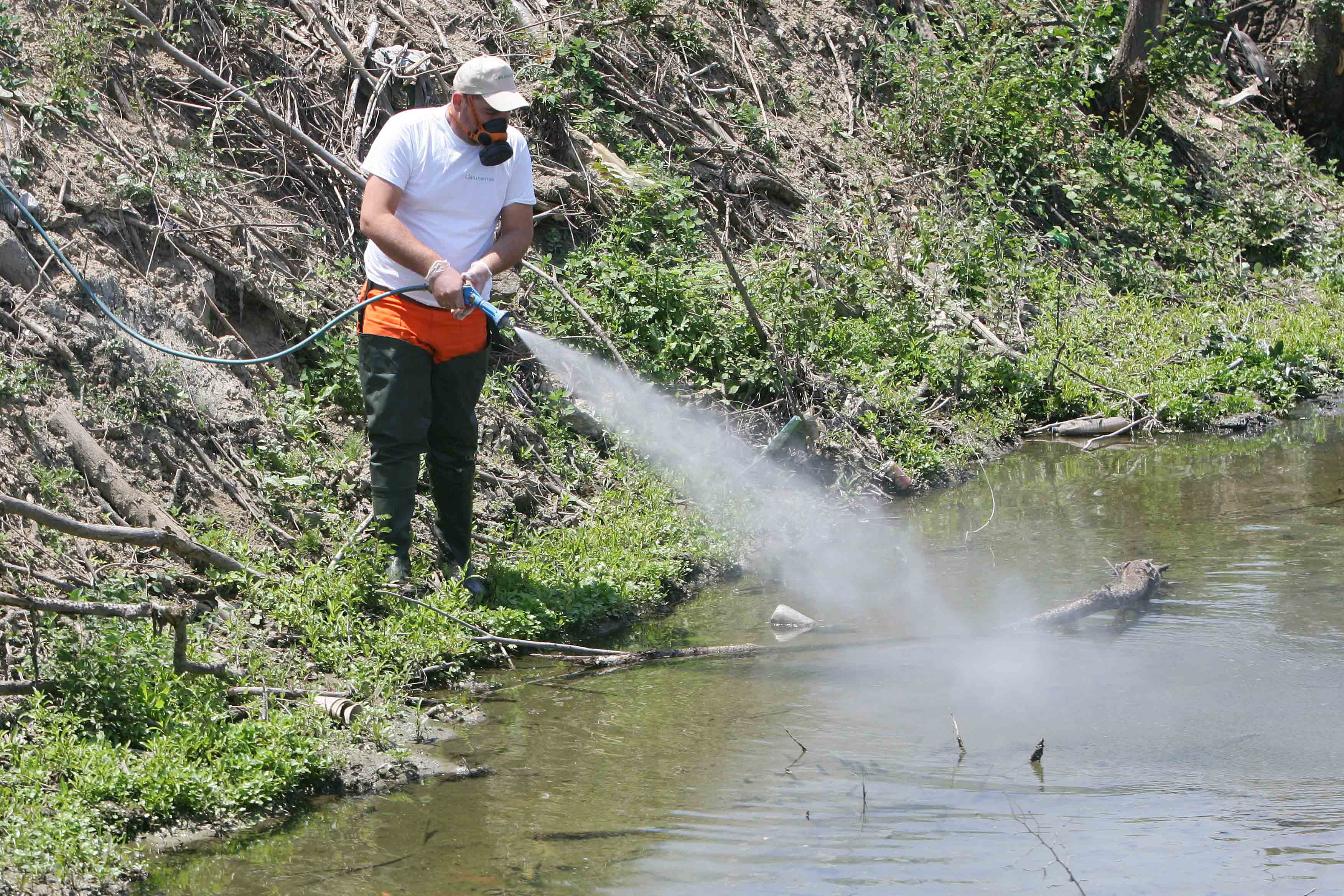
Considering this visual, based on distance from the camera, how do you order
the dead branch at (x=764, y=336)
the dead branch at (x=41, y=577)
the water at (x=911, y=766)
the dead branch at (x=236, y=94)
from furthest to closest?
1. the dead branch at (x=764, y=336)
2. the dead branch at (x=236, y=94)
3. the dead branch at (x=41, y=577)
4. the water at (x=911, y=766)

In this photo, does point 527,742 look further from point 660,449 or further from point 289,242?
point 289,242

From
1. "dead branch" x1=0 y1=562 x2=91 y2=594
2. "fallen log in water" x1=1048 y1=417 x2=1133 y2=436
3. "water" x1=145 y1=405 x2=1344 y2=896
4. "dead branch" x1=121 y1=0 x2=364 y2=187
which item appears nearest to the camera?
"water" x1=145 y1=405 x2=1344 y2=896

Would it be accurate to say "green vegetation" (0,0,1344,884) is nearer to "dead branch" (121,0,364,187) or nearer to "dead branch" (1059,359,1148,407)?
"dead branch" (1059,359,1148,407)

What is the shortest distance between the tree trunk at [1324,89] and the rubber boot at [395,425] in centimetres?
1351

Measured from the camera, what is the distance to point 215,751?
12.9 ft

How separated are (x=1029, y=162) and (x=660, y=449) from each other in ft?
20.4

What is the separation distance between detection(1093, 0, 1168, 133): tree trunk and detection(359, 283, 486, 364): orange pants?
33.6 ft

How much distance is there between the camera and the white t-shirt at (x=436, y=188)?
16.5 ft

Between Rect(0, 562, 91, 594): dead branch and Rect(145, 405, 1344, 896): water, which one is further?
Rect(0, 562, 91, 594): dead branch

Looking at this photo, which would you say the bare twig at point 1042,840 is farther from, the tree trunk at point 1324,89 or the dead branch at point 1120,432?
the tree trunk at point 1324,89

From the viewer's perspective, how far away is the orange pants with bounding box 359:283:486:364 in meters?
5.12

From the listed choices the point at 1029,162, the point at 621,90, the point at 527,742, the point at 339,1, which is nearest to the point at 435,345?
the point at 527,742

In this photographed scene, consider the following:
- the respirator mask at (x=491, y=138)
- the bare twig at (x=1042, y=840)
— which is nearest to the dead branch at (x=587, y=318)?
the respirator mask at (x=491, y=138)

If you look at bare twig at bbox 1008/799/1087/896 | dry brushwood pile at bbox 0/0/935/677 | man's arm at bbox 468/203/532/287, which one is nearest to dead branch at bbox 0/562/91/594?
dry brushwood pile at bbox 0/0/935/677
